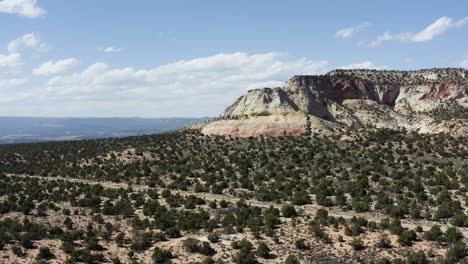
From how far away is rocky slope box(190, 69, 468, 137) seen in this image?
84875 millimetres

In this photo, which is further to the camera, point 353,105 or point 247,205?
point 353,105

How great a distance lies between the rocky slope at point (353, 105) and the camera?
278ft

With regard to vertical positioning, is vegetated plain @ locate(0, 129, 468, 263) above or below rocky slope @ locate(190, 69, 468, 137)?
below

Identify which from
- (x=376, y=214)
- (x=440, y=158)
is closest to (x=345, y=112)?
(x=440, y=158)

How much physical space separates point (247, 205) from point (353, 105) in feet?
296

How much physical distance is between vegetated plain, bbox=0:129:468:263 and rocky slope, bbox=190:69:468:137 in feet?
52.5

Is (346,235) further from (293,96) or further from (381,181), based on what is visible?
(293,96)

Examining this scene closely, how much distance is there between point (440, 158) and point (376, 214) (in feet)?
98.1

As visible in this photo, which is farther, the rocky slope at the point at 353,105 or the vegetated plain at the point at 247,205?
the rocky slope at the point at 353,105

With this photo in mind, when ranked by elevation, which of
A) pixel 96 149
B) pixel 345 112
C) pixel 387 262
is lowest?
pixel 387 262

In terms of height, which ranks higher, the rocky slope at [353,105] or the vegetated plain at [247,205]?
the rocky slope at [353,105]

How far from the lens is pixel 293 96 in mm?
105812

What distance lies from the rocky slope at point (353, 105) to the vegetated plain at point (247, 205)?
1600 cm

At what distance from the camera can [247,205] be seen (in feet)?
123
